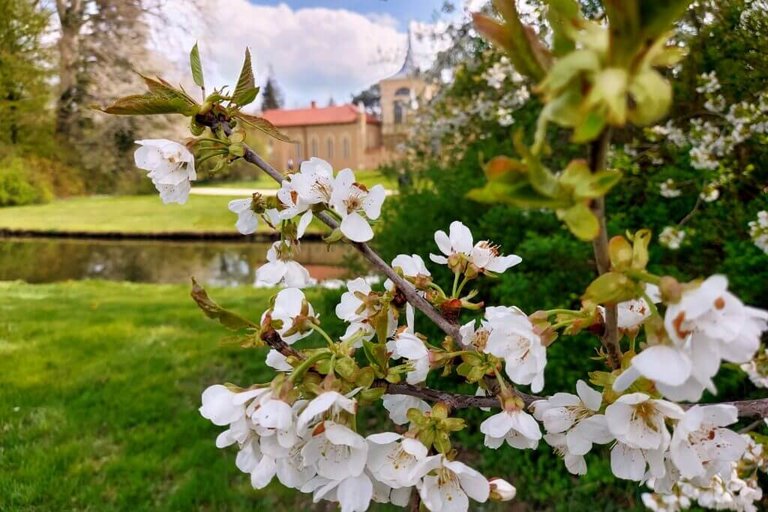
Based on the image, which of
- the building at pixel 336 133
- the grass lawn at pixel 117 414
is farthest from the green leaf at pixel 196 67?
the building at pixel 336 133

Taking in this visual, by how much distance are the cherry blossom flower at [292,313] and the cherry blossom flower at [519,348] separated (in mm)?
195

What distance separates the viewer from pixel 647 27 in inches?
11.5

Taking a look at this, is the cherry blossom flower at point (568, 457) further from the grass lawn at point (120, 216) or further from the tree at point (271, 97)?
the tree at point (271, 97)

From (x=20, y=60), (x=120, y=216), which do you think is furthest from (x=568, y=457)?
(x=120, y=216)

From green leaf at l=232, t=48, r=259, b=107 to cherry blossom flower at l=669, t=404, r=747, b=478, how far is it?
514 mm

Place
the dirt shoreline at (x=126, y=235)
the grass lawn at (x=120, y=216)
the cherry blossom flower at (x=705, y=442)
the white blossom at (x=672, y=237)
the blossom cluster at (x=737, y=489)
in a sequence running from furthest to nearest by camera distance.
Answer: the grass lawn at (x=120, y=216)
the dirt shoreline at (x=126, y=235)
the white blossom at (x=672, y=237)
the blossom cluster at (x=737, y=489)
the cherry blossom flower at (x=705, y=442)

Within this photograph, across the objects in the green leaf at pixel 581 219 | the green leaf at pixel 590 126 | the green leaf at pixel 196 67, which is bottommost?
the green leaf at pixel 581 219

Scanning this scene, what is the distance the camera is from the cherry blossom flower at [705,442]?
16.8 inches

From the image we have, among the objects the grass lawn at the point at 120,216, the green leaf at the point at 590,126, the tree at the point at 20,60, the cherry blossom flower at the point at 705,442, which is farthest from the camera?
the grass lawn at the point at 120,216

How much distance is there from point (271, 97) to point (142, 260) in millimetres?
34831

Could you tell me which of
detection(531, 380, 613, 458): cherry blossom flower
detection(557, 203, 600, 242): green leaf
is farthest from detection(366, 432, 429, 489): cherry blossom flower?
detection(557, 203, 600, 242): green leaf

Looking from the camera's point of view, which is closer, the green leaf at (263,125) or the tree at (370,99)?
the green leaf at (263,125)

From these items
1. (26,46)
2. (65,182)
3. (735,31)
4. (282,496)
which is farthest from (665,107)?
(65,182)

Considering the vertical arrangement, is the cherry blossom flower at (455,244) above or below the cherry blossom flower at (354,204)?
below
